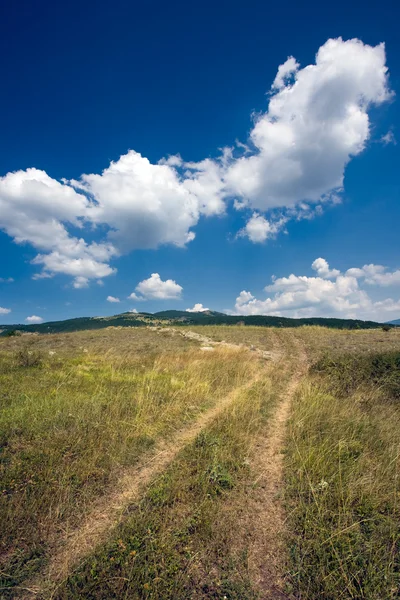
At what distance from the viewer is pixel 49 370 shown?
14.8 m

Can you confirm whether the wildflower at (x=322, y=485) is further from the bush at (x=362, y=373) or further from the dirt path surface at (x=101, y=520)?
the bush at (x=362, y=373)

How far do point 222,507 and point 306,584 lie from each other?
1.66 meters

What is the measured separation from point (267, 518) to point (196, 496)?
1.30 metres

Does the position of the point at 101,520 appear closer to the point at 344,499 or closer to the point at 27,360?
the point at 344,499

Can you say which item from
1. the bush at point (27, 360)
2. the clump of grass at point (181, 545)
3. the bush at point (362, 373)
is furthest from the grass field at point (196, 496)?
the bush at point (27, 360)

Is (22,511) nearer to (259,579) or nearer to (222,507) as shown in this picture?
(222,507)

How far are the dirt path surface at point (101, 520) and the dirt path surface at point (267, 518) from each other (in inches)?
77.3

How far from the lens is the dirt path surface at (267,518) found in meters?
3.72

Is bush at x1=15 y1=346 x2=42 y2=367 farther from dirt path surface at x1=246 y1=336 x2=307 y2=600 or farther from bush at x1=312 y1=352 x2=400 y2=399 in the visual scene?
bush at x1=312 y1=352 x2=400 y2=399

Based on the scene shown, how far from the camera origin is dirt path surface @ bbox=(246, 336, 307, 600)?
372 centimetres

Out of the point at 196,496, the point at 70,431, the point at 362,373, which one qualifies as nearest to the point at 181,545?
the point at 196,496

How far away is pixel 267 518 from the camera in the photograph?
15.6 ft

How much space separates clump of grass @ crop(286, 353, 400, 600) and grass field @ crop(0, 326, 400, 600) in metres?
0.02

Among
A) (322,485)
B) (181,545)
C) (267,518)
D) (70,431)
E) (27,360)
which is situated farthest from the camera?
(27,360)
